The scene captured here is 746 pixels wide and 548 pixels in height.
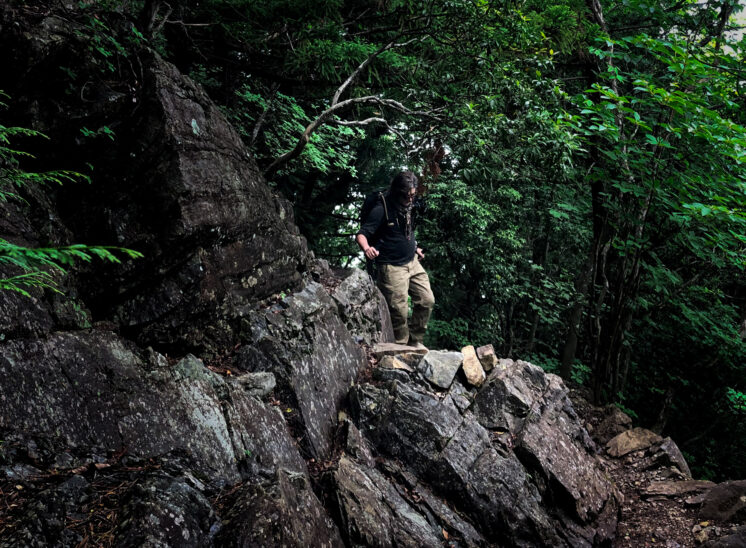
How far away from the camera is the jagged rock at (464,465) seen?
470cm

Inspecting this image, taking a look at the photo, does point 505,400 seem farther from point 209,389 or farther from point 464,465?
point 209,389

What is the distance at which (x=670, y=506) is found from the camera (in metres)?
5.46

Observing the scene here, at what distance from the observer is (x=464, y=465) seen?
4906 millimetres

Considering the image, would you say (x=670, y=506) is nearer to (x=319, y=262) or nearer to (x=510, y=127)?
(x=510, y=127)

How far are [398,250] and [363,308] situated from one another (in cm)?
119

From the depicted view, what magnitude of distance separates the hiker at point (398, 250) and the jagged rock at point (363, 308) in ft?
0.70

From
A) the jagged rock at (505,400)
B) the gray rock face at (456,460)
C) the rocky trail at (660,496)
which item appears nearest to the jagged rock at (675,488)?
the rocky trail at (660,496)

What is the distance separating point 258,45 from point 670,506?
31.0ft

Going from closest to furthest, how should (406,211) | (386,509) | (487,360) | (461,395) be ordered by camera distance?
(386,509), (461,395), (487,360), (406,211)

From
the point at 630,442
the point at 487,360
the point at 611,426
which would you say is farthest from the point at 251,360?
the point at 611,426

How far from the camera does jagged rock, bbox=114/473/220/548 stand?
2.13 meters

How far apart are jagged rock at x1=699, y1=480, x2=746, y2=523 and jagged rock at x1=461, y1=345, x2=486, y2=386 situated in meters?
3.02

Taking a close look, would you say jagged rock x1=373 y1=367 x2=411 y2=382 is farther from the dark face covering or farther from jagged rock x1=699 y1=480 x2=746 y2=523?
jagged rock x1=699 y1=480 x2=746 y2=523

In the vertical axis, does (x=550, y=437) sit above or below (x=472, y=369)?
below
